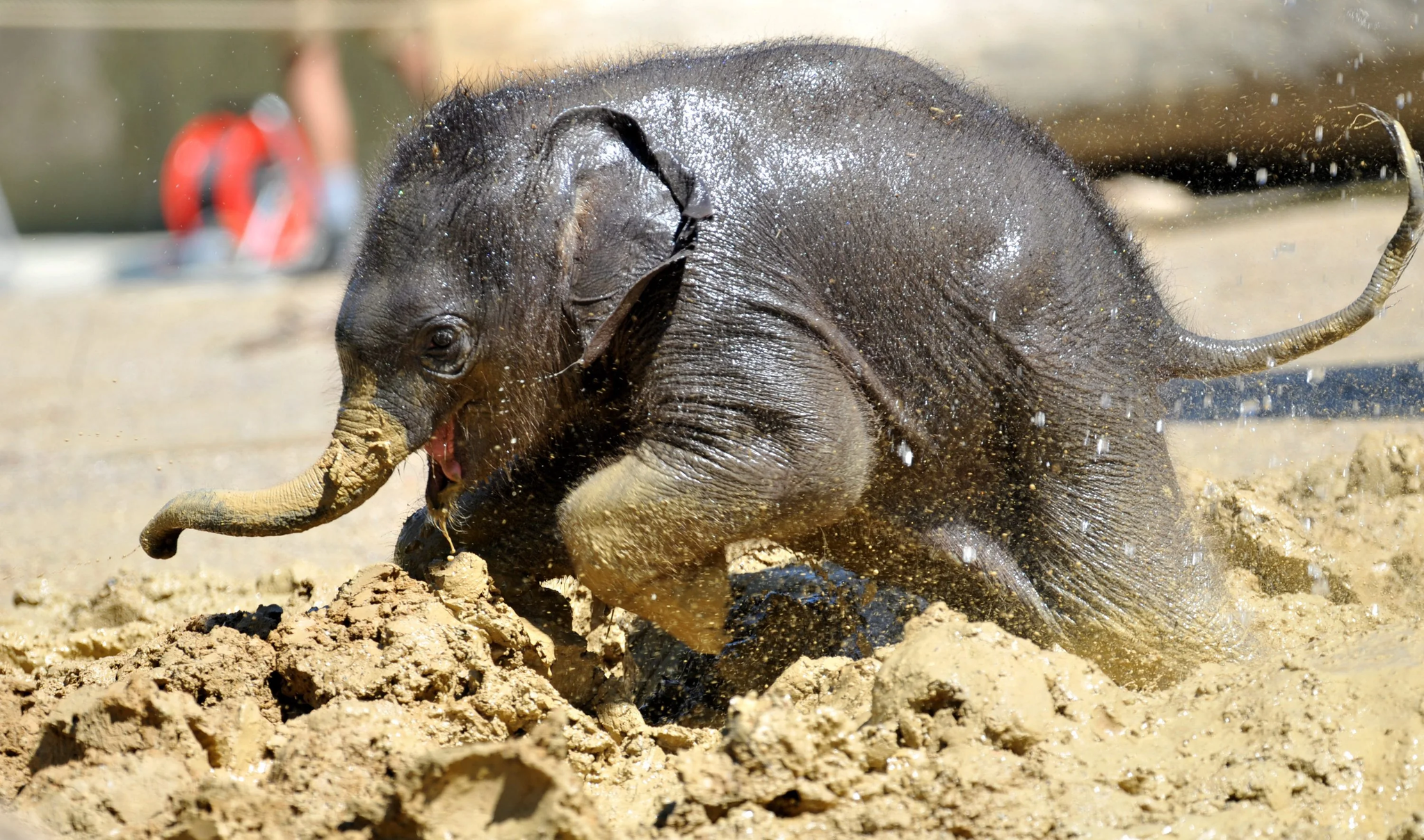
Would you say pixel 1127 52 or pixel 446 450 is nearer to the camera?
pixel 446 450

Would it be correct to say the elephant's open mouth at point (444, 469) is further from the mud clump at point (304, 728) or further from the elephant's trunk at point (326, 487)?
the mud clump at point (304, 728)

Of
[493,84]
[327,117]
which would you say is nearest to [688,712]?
[493,84]

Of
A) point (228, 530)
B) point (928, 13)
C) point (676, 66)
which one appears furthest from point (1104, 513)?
point (928, 13)

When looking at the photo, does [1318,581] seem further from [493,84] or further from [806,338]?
[493,84]

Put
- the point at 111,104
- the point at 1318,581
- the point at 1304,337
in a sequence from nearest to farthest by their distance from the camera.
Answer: the point at 1304,337 → the point at 1318,581 → the point at 111,104

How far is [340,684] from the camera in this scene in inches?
128

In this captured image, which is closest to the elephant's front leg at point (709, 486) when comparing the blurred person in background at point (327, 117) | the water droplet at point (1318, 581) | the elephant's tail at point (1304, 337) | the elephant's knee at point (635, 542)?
the elephant's knee at point (635, 542)

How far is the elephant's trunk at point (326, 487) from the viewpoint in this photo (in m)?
3.56

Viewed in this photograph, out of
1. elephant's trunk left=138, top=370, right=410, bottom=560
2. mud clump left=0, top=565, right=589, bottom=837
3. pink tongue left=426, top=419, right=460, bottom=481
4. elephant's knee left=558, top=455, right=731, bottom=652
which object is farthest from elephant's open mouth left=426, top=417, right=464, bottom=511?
elephant's knee left=558, top=455, right=731, bottom=652

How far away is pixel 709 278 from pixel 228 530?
141cm

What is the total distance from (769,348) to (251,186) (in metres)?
11.3

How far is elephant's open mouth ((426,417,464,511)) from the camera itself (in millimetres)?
3725

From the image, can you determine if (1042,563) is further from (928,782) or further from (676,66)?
(676,66)

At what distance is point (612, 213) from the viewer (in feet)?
11.5
